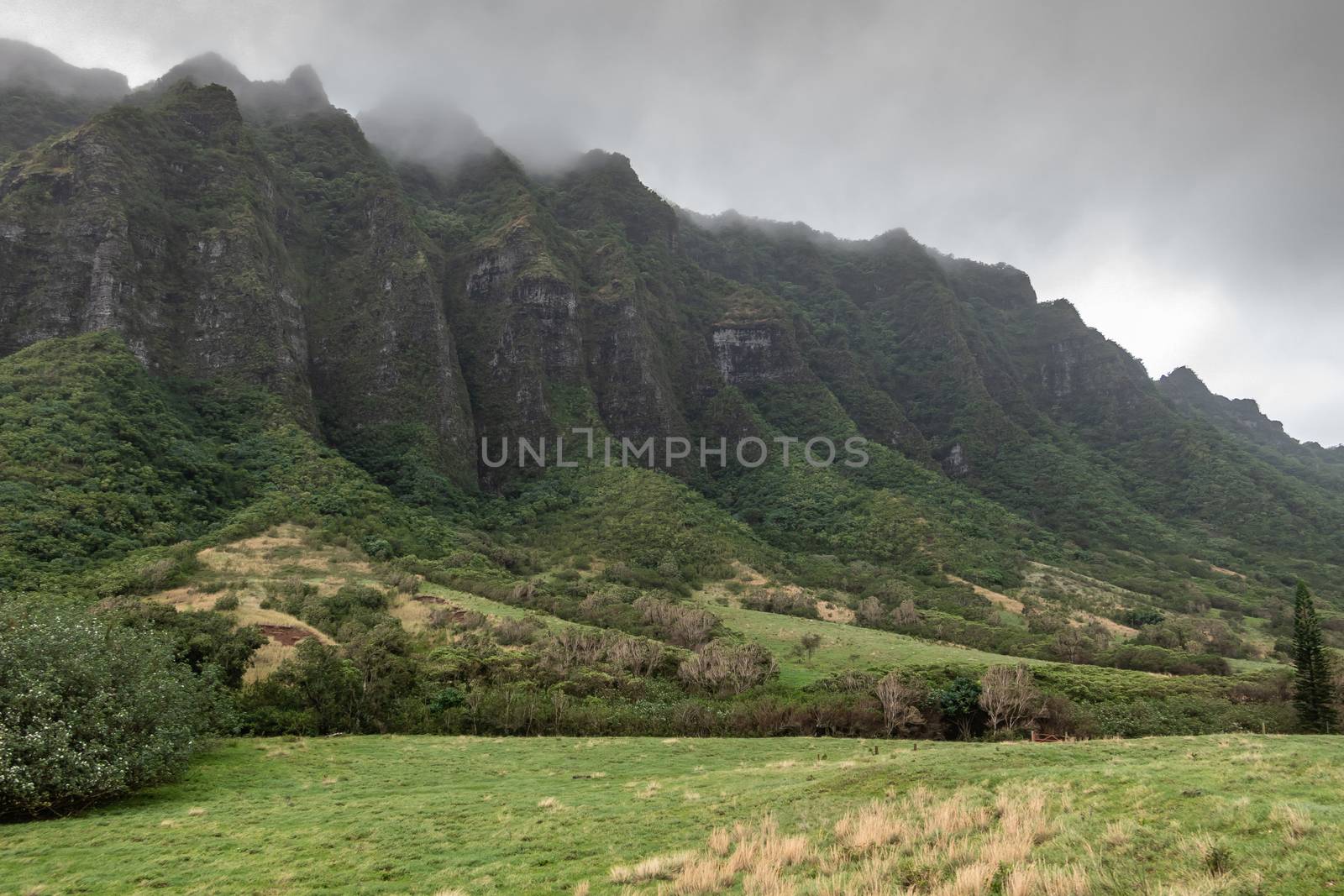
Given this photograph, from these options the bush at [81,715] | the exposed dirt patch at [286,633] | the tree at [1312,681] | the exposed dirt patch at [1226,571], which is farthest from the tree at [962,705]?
the exposed dirt patch at [1226,571]

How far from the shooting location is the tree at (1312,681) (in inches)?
1465

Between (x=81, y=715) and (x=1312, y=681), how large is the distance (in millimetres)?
→ 60165

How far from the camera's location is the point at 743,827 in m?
15.6

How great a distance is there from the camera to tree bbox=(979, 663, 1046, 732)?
3928 cm

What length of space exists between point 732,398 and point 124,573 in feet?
417

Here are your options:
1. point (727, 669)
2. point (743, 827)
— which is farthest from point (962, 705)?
point (743, 827)

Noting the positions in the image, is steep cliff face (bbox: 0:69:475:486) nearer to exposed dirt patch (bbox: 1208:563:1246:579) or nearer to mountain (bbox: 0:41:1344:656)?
mountain (bbox: 0:41:1344:656)

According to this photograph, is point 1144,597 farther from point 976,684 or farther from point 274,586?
point 274,586

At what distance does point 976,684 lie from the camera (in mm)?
42281

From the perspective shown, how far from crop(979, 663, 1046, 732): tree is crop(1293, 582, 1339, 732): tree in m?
13.9

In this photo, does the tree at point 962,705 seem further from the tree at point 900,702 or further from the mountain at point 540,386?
the mountain at point 540,386

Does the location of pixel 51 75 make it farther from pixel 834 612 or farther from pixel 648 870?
pixel 648 870

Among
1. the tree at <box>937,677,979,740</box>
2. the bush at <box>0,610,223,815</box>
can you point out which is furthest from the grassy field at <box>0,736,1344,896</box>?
the tree at <box>937,677,979,740</box>

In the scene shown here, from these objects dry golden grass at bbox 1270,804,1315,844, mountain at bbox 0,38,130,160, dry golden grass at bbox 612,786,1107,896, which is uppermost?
mountain at bbox 0,38,130,160
